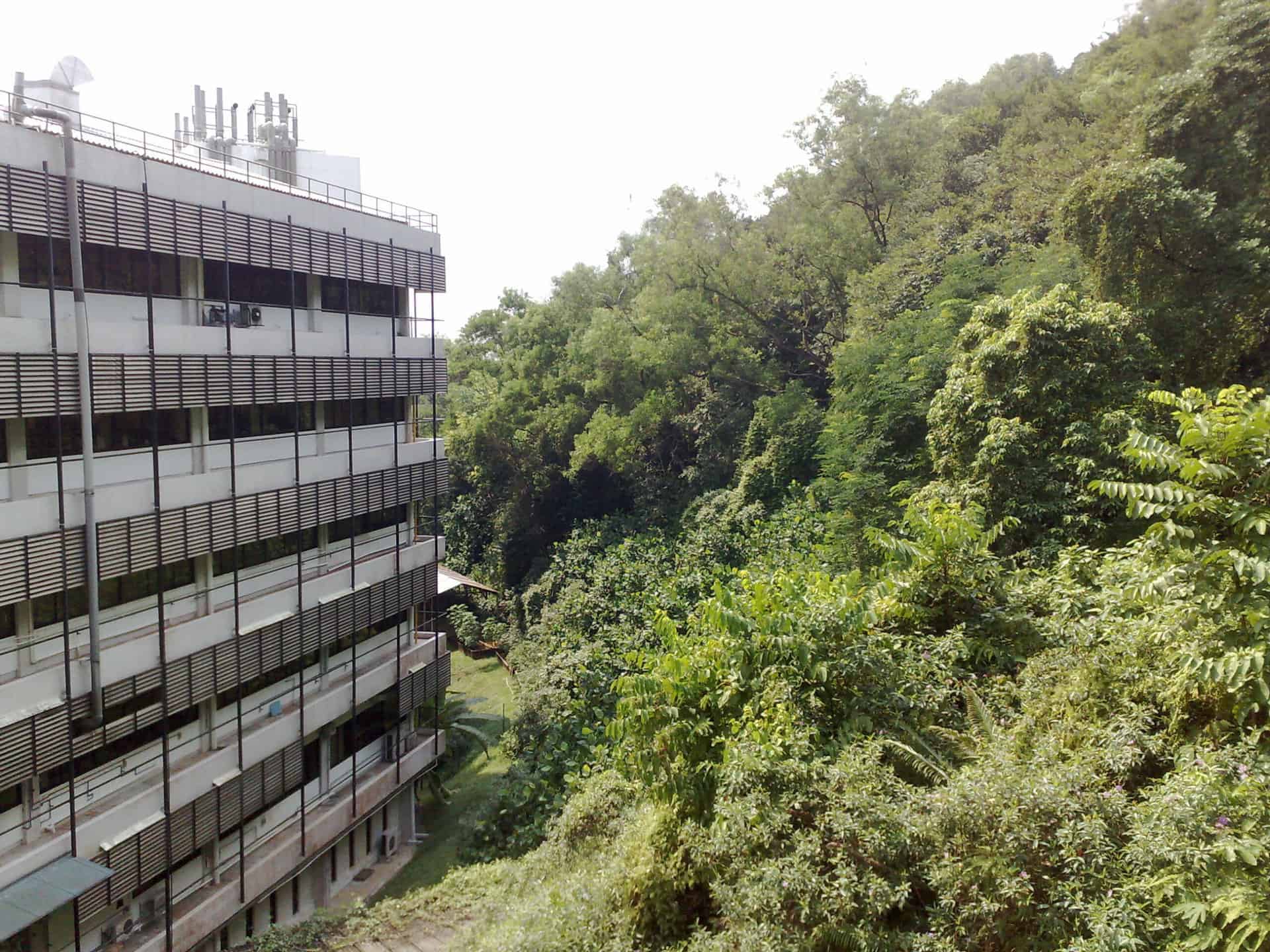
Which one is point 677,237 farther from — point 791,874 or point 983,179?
point 791,874

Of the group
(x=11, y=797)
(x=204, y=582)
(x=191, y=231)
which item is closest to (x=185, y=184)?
(x=191, y=231)

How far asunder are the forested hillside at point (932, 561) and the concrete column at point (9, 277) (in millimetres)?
9454

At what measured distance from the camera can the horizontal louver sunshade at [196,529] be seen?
458 inches

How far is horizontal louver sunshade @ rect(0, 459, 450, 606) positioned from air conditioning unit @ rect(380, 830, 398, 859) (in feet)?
24.5

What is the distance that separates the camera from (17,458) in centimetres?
1188

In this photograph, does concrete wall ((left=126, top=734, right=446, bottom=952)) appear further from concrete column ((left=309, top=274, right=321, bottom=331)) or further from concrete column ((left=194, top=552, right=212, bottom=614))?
concrete column ((left=309, top=274, right=321, bottom=331))

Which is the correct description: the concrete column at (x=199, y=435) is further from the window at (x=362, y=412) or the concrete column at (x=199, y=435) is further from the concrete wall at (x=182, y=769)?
the concrete wall at (x=182, y=769)

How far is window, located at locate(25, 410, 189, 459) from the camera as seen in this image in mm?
12258

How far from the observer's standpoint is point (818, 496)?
84.8 feet

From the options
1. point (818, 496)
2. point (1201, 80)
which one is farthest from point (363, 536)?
point (1201, 80)

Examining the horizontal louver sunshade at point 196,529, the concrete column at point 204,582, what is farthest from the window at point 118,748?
the horizontal louver sunshade at point 196,529

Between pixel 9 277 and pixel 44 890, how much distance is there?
8013 mm

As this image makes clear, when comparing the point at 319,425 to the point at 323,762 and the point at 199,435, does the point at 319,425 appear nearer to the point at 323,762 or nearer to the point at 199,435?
the point at 199,435

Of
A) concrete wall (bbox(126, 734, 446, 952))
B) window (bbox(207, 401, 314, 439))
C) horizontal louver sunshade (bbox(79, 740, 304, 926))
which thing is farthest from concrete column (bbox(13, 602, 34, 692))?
concrete wall (bbox(126, 734, 446, 952))
